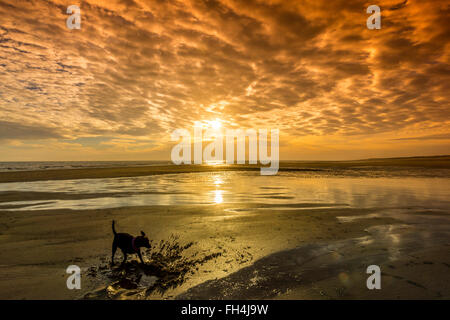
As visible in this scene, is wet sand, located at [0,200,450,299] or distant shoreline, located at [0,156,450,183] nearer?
wet sand, located at [0,200,450,299]

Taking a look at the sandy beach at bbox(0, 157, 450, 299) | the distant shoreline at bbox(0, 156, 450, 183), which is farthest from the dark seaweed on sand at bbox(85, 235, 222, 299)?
the distant shoreline at bbox(0, 156, 450, 183)

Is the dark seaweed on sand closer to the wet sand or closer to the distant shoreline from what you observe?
the wet sand

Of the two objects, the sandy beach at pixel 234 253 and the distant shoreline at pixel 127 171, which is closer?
the sandy beach at pixel 234 253

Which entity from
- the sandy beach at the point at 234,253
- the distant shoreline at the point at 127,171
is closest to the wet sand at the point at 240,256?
the sandy beach at the point at 234,253

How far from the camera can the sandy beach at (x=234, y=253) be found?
431 centimetres

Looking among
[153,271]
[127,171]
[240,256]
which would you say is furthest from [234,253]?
[127,171]

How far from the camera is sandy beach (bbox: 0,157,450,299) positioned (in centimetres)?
431

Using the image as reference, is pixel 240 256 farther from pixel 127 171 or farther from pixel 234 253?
pixel 127 171

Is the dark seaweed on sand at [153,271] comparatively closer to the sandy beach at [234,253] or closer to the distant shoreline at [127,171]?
the sandy beach at [234,253]

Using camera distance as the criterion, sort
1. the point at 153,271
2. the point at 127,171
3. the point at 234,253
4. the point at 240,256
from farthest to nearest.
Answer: the point at 127,171, the point at 234,253, the point at 240,256, the point at 153,271

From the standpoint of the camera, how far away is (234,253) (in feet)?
20.0

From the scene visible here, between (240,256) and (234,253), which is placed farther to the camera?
(234,253)

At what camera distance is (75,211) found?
1136 centimetres
